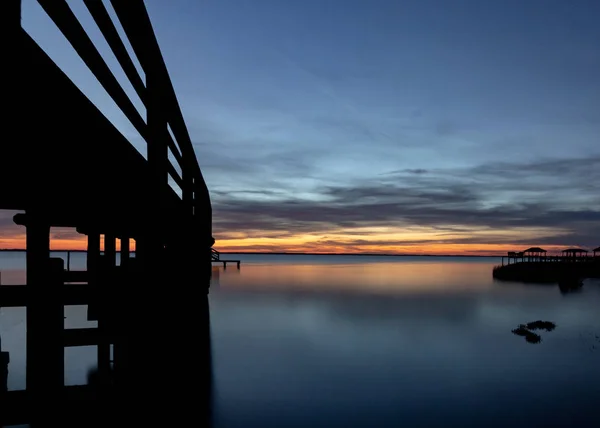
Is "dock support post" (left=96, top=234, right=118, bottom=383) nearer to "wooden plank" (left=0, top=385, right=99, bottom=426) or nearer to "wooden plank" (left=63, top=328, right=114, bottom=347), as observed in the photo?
"wooden plank" (left=63, top=328, right=114, bottom=347)

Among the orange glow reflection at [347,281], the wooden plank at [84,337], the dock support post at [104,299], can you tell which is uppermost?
the dock support post at [104,299]

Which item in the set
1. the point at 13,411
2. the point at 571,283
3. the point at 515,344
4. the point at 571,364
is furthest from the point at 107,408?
the point at 571,283

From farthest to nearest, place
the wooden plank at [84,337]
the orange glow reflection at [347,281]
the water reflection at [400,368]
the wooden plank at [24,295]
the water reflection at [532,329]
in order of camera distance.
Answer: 1. the orange glow reflection at [347,281]
2. the water reflection at [532,329]
3. the water reflection at [400,368]
4. the wooden plank at [24,295]
5. the wooden plank at [84,337]

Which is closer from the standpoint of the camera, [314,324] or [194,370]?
[194,370]

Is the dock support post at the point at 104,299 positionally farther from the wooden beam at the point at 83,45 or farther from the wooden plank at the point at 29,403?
the wooden beam at the point at 83,45

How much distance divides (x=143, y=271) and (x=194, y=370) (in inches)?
411

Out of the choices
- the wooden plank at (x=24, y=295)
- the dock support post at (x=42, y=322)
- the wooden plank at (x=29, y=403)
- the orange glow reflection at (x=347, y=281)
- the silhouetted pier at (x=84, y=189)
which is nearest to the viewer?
the silhouetted pier at (x=84, y=189)

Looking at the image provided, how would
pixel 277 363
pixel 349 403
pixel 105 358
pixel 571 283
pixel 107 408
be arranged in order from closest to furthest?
1. pixel 107 408
2. pixel 105 358
3. pixel 349 403
4. pixel 277 363
5. pixel 571 283

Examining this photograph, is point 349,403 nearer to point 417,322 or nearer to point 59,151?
point 59,151

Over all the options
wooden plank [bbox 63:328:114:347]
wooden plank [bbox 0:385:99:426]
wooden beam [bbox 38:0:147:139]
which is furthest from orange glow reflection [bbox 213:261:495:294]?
wooden beam [bbox 38:0:147:139]

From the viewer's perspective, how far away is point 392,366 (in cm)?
1570

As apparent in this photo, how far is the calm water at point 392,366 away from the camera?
1084 centimetres

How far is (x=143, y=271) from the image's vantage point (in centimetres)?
406

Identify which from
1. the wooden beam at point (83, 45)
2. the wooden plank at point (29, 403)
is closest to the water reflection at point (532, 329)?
the wooden plank at point (29, 403)
